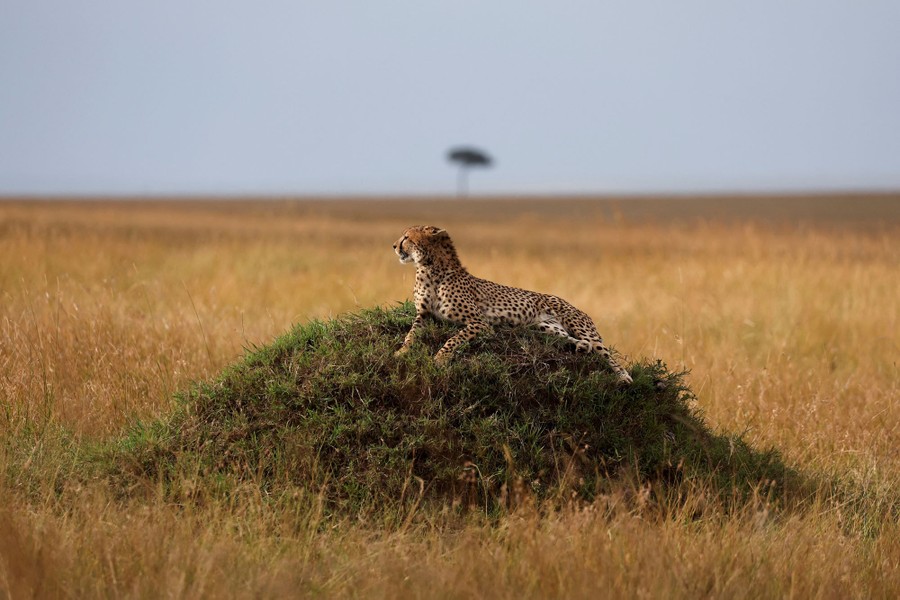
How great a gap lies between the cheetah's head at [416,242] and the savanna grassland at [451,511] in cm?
137

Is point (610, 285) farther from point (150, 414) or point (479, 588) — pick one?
point (479, 588)

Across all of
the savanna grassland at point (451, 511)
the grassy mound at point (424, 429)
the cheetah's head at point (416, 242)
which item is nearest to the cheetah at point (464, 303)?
the cheetah's head at point (416, 242)

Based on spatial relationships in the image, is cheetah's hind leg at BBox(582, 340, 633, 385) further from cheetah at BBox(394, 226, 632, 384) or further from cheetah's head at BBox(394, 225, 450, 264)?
cheetah's head at BBox(394, 225, 450, 264)

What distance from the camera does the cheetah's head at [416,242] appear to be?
5105 mm

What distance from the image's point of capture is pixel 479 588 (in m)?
4.03

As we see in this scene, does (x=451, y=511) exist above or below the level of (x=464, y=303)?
below

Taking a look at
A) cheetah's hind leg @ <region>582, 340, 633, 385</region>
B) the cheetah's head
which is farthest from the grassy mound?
the cheetah's head

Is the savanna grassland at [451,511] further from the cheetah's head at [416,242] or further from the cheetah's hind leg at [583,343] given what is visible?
the cheetah's head at [416,242]

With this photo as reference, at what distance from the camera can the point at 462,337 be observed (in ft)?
16.9

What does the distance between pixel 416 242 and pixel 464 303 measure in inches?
16.4

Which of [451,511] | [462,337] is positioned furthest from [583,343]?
[451,511]

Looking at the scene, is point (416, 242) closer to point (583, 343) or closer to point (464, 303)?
point (464, 303)

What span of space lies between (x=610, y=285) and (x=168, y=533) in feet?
35.1

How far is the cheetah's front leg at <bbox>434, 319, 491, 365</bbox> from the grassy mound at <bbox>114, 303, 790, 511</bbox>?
0.40 ft
